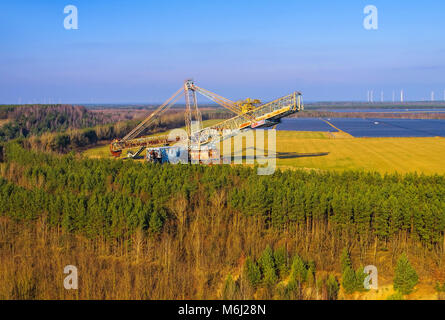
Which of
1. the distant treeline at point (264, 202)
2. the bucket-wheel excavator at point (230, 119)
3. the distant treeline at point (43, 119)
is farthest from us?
the distant treeline at point (43, 119)

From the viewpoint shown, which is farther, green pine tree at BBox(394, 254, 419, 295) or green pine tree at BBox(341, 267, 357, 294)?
green pine tree at BBox(341, 267, 357, 294)

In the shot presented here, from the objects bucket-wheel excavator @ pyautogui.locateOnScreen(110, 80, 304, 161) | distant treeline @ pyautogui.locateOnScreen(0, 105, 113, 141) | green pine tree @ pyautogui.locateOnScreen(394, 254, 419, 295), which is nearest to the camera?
green pine tree @ pyautogui.locateOnScreen(394, 254, 419, 295)

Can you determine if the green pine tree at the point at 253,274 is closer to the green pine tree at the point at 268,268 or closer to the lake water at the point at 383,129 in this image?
the green pine tree at the point at 268,268

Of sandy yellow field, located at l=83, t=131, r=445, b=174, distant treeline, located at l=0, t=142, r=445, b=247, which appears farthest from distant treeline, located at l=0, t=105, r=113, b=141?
distant treeline, located at l=0, t=142, r=445, b=247

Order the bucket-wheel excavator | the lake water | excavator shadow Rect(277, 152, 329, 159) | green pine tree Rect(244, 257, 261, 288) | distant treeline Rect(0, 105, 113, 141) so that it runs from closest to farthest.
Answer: green pine tree Rect(244, 257, 261, 288) < the bucket-wheel excavator < excavator shadow Rect(277, 152, 329, 159) < the lake water < distant treeline Rect(0, 105, 113, 141)

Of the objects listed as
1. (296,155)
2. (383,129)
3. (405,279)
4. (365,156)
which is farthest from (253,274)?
(383,129)

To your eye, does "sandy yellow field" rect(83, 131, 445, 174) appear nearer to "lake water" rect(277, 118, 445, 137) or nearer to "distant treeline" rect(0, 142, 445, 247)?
"distant treeline" rect(0, 142, 445, 247)

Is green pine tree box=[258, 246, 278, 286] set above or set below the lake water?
below

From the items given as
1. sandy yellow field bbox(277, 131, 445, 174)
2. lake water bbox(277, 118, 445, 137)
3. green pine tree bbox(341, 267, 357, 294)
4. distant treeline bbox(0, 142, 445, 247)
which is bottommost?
green pine tree bbox(341, 267, 357, 294)

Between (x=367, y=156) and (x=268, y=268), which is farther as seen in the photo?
(x=367, y=156)

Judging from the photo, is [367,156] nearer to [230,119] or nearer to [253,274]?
[230,119]

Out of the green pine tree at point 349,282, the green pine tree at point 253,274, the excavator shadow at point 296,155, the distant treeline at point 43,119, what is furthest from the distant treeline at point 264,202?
the distant treeline at point 43,119
